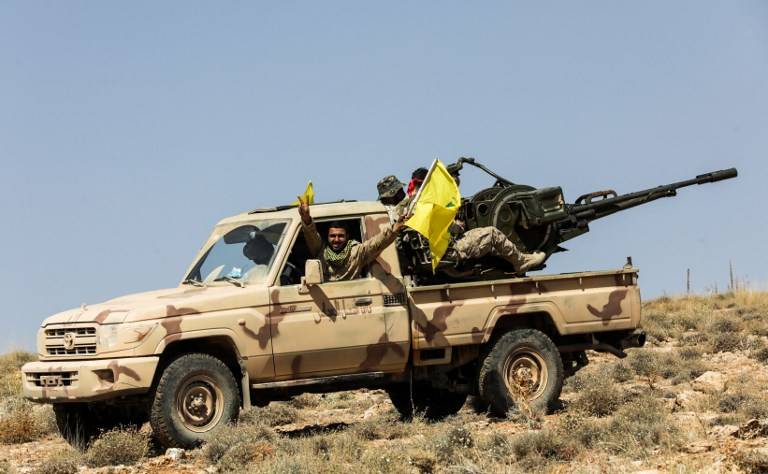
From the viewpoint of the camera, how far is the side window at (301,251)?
38.0 feet

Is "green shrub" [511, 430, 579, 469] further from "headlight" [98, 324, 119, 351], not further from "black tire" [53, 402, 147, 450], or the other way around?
"black tire" [53, 402, 147, 450]

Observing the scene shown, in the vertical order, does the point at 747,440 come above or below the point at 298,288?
below

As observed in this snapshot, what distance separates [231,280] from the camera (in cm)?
1156

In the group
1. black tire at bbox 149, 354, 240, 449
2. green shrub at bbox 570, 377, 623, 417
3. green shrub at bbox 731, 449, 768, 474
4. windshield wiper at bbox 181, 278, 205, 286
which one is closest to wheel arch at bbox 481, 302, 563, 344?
green shrub at bbox 570, 377, 623, 417

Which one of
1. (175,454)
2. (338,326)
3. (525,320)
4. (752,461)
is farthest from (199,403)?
(752,461)

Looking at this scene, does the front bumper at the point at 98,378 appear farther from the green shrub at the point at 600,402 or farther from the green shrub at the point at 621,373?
the green shrub at the point at 621,373

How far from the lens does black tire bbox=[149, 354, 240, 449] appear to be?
10742 mm

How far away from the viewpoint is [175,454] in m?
10.5

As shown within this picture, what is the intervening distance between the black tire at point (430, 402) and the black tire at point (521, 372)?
40.0 inches

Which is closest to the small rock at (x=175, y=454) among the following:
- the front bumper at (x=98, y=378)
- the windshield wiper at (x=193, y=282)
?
the front bumper at (x=98, y=378)

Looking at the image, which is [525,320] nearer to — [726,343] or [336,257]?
[336,257]

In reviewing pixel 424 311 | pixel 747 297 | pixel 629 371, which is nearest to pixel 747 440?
pixel 424 311

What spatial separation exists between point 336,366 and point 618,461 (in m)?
3.42

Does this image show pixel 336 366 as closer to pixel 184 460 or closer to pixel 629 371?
pixel 184 460
